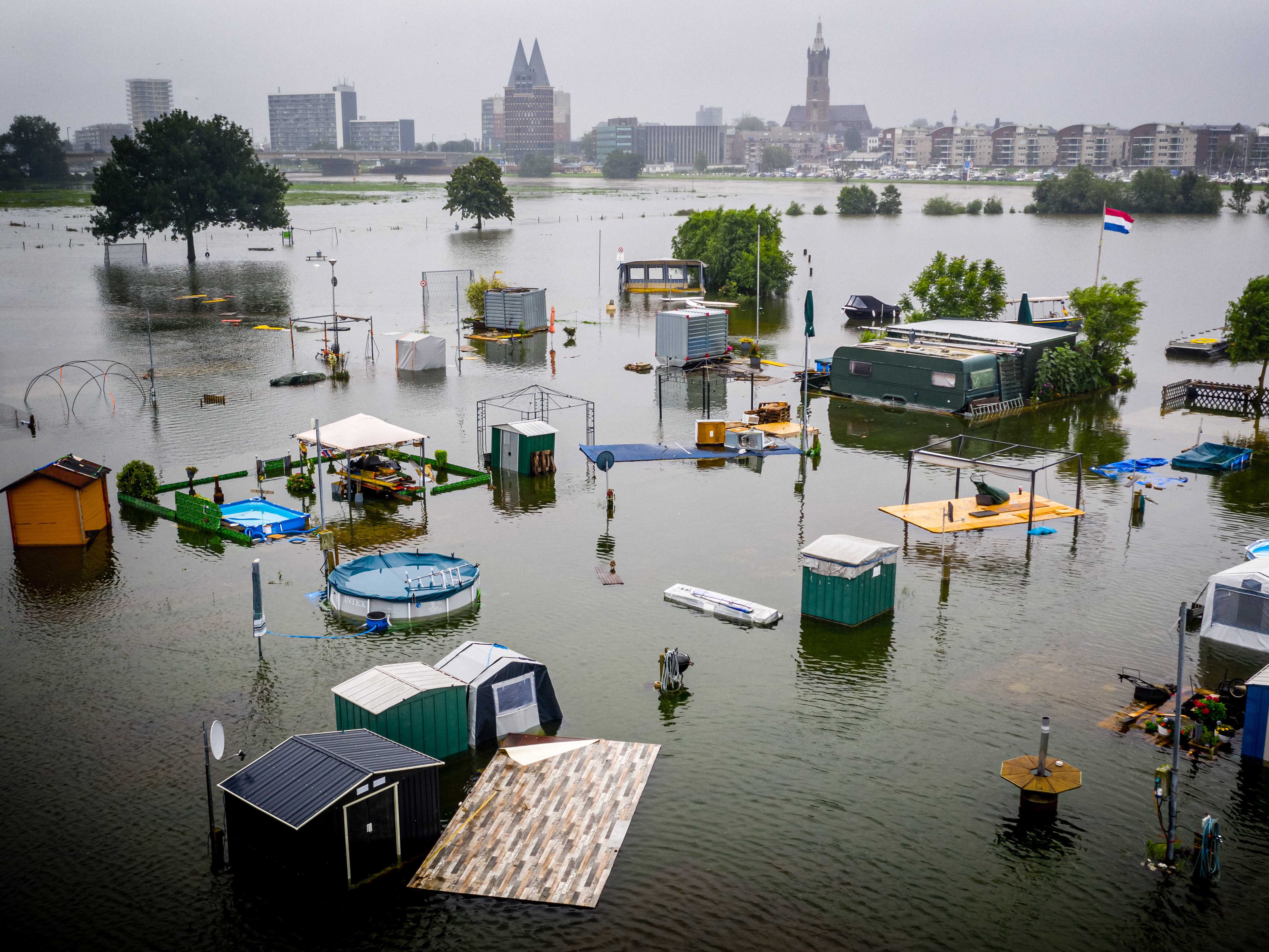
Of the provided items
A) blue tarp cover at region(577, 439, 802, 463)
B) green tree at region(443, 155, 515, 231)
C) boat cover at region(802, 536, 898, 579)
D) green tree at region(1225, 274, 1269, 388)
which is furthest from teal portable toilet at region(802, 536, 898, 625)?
green tree at region(443, 155, 515, 231)

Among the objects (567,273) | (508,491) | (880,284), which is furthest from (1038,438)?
(567,273)

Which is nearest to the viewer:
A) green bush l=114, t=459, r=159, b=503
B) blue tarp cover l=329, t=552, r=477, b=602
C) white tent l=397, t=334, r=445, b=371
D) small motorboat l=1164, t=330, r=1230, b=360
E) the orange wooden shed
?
blue tarp cover l=329, t=552, r=477, b=602

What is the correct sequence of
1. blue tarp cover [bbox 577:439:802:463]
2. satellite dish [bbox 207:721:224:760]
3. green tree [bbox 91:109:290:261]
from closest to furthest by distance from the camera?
satellite dish [bbox 207:721:224:760]
blue tarp cover [bbox 577:439:802:463]
green tree [bbox 91:109:290:261]

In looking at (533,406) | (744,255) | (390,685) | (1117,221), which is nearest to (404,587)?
(390,685)

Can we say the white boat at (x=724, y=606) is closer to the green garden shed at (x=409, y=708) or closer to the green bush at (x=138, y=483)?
the green garden shed at (x=409, y=708)

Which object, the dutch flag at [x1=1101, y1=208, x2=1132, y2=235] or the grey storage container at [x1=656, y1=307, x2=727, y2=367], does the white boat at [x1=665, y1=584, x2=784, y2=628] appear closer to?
the grey storage container at [x1=656, y1=307, x2=727, y2=367]

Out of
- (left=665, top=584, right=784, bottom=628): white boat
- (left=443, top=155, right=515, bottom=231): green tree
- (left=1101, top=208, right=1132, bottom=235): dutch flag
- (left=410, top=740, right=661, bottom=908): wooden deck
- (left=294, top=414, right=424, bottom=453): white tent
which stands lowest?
(left=410, top=740, right=661, bottom=908): wooden deck

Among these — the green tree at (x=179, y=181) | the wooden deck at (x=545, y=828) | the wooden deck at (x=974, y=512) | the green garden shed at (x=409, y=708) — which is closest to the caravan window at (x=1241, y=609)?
the wooden deck at (x=974, y=512)

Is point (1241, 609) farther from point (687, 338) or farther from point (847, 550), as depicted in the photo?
point (687, 338)
